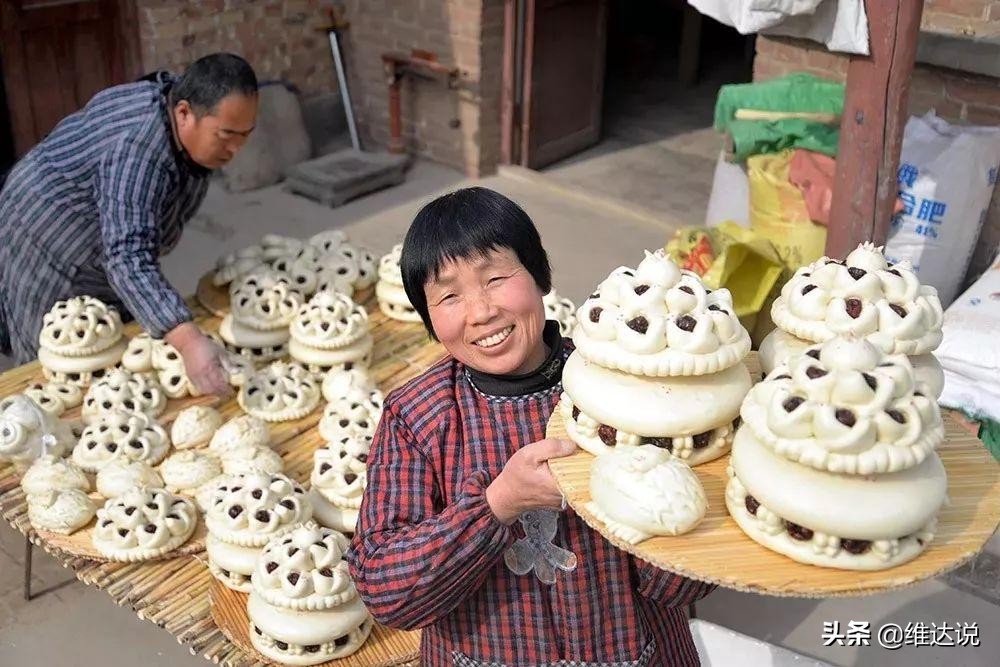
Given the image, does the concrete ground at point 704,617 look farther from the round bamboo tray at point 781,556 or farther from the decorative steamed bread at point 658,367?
the decorative steamed bread at point 658,367

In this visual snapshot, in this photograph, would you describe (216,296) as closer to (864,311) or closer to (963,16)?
(864,311)

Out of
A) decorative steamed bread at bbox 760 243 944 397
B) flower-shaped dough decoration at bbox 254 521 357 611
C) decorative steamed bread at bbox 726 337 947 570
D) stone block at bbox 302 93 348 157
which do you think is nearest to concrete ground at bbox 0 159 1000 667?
flower-shaped dough decoration at bbox 254 521 357 611

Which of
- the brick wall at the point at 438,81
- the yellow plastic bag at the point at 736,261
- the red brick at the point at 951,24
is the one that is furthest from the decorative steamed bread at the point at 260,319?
the brick wall at the point at 438,81

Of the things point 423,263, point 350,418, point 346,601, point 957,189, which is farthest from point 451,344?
point 957,189

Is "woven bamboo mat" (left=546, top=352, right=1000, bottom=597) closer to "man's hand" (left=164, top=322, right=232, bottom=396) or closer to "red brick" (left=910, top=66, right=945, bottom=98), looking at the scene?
"man's hand" (left=164, top=322, right=232, bottom=396)

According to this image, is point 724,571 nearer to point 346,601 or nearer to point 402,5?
point 346,601

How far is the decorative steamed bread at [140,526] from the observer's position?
286 cm

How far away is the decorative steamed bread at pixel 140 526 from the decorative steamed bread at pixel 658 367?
62.7 inches

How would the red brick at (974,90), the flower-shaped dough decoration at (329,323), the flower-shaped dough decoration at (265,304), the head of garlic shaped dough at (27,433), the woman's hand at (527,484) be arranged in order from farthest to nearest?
the red brick at (974,90) < the flower-shaped dough decoration at (265,304) < the flower-shaped dough decoration at (329,323) < the head of garlic shaped dough at (27,433) < the woman's hand at (527,484)

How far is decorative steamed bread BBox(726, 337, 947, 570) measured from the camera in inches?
58.2

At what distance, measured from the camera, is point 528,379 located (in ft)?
6.37

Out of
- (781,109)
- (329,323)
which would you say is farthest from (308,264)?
(781,109)

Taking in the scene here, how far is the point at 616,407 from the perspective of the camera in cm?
169

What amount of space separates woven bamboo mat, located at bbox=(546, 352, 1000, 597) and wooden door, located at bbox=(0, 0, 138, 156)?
20.9 feet
